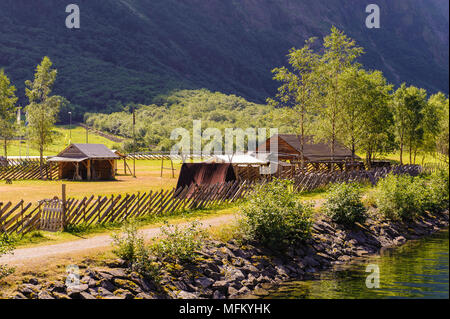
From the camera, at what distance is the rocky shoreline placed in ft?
53.4

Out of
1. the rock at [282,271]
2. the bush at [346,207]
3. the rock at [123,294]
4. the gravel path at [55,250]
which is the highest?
the bush at [346,207]

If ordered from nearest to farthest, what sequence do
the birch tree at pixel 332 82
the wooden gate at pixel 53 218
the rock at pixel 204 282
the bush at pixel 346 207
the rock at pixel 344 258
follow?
1. the rock at pixel 204 282
2. the wooden gate at pixel 53 218
3. the rock at pixel 344 258
4. the bush at pixel 346 207
5. the birch tree at pixel 332 82

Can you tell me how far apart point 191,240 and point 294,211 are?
20.6ft

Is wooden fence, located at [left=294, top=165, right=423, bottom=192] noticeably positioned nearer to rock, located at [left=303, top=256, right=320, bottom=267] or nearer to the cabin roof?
rock, located at [left=303, top=256, right=320, bottom=267]

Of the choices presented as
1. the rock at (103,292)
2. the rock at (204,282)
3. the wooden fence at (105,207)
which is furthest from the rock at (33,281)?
the wooden fence at (105,207)

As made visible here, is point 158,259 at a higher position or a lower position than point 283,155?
lower

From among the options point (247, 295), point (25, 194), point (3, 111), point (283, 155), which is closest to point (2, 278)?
point (247, 295)

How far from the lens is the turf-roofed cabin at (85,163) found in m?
56.0

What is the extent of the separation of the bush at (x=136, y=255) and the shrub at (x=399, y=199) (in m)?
18.0

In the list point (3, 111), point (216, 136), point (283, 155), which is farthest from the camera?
point (216, 136)

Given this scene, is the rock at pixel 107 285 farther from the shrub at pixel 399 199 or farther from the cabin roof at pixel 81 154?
the cabin roof at pixel 81 154

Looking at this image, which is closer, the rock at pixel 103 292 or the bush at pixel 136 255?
the rock at pixel 103 292

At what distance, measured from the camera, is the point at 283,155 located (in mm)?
62031
